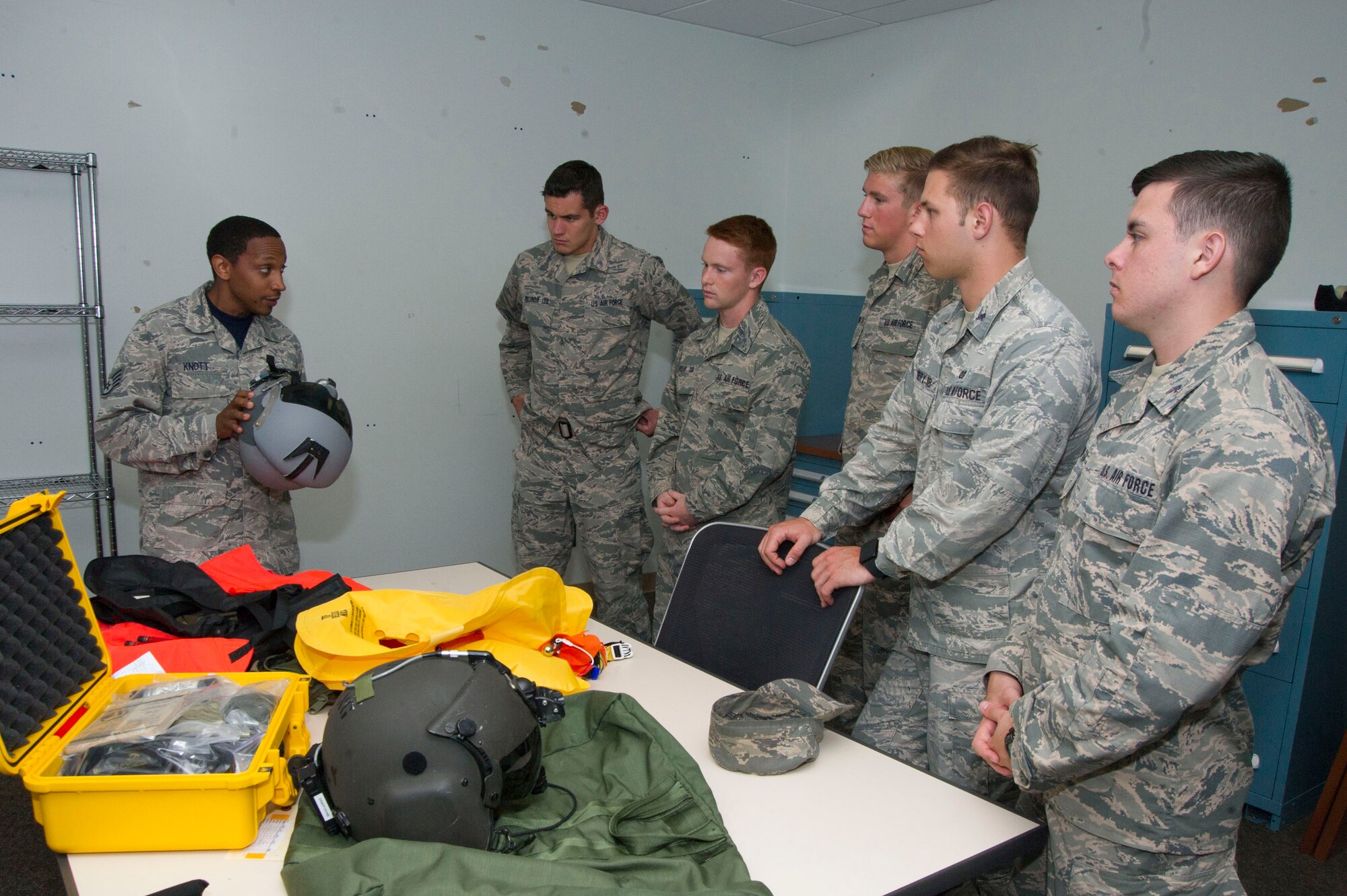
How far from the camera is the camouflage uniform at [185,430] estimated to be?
7.90 ft

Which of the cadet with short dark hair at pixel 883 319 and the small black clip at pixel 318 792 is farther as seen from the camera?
the cadet with short dark hair at pixel 883 319

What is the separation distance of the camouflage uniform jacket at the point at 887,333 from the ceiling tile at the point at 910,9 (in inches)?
54.9

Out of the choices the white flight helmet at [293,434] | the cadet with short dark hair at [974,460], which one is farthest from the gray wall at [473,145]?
the cadet with short dark hair at [974,460]

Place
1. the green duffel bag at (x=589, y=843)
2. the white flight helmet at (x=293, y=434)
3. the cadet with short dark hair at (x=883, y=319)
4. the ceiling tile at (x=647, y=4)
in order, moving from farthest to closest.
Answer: the ceiling tile at (x=647, y=4)
the cadet with short dark hair at (x=883, y=319)
the white flight helmet at (x=293, y=434)
the green duffel bag at (x=589, y=843)

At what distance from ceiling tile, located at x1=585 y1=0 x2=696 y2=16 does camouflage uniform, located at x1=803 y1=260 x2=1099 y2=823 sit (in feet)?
8.26

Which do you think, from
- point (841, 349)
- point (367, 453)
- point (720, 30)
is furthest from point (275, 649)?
point (720, 30)

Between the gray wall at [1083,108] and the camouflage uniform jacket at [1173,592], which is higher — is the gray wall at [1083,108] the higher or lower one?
the higher one

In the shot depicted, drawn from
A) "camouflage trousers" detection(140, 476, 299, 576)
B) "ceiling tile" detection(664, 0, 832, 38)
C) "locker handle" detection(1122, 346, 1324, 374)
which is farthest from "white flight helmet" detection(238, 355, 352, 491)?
"ceiling tile" detection(664, 0, 832, 38)

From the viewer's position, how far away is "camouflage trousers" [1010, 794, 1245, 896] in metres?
1.26

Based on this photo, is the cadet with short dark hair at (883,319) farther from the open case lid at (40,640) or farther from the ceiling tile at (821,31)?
the open case lid at (40,640)

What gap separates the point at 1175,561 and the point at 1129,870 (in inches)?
18.5

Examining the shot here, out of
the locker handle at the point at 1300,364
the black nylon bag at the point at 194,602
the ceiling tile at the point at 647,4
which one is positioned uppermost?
the ceiling tile at the point at 647,4

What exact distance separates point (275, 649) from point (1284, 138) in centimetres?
307

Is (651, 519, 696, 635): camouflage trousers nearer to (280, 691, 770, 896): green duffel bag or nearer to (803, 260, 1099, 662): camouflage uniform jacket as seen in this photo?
(803, 260, 1099, 662): camouflage uniform jacket
